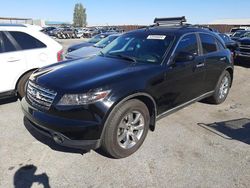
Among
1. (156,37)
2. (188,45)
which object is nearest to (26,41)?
(156,37)

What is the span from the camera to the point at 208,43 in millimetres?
5262

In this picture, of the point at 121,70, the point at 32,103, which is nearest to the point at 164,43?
the point at 121,70

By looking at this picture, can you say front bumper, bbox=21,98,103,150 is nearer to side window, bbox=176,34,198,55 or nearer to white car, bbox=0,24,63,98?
side window, bbox=176,34,198,55

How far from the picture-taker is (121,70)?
3717mm

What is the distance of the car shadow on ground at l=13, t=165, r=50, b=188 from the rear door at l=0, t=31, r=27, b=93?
260 centimetres

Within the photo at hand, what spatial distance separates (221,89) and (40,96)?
4.11 m

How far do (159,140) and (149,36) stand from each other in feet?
6.02

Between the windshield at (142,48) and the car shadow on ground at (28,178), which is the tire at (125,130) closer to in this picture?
the car shadow on ground at (28,178)

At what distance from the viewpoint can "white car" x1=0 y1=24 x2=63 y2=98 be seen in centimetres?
530

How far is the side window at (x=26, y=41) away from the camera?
217 inches

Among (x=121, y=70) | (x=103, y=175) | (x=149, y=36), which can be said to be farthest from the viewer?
(x=149, y=36)

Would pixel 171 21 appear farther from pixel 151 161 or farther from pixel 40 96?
pixel 40 96

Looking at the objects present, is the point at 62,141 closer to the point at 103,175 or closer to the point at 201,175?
the point at 103,175

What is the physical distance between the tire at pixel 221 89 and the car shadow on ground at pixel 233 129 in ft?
2.61
